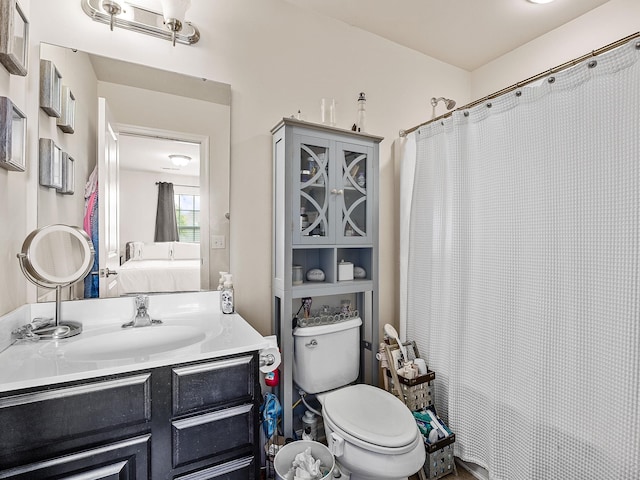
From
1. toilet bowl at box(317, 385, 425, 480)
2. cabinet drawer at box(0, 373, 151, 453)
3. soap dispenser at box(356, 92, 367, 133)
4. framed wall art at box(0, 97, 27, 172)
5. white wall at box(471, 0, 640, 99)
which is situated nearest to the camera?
cabinet drawer at box(0, 373, 151, 453)

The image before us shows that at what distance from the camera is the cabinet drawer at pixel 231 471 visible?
112cm

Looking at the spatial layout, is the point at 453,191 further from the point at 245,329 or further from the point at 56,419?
the point at 56,419

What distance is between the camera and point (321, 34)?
2.01 meters

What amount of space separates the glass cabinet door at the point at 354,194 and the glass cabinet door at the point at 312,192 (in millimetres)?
75

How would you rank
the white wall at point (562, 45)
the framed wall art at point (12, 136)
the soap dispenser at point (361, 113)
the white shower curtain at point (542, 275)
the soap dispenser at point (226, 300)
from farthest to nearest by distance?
the soap dispenser at point (361, 113) < the white wall at point (562, 45) < the soap dispenser at point (226, 300) < the white shower curtain at point (542, 275) < the framed wall art at point (12, 136)

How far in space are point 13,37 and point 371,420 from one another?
1965mm

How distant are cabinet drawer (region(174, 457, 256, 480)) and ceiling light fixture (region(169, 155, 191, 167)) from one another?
51.1 inches

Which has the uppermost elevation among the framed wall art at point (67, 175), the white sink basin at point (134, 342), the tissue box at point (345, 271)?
the framed wall art at point (67, 175)

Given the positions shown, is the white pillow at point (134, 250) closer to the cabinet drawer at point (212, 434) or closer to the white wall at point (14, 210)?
the white wall at point (14, 210)

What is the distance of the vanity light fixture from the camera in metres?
1.42

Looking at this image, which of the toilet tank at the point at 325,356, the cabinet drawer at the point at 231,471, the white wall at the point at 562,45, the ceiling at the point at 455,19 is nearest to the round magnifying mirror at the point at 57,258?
the cabinet drawer at the point at 231,471

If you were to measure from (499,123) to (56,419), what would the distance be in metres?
2.06

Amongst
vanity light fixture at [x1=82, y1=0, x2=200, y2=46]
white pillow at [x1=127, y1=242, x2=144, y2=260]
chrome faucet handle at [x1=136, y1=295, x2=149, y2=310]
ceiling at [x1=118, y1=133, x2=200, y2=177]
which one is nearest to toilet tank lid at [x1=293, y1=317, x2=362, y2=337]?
chrome faucet handle at [x1=136, y1=295, x2=149, y2=310]

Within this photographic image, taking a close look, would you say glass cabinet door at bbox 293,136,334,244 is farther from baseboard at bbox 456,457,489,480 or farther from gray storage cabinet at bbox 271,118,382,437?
baseboard at bbox 456,457,489,480
